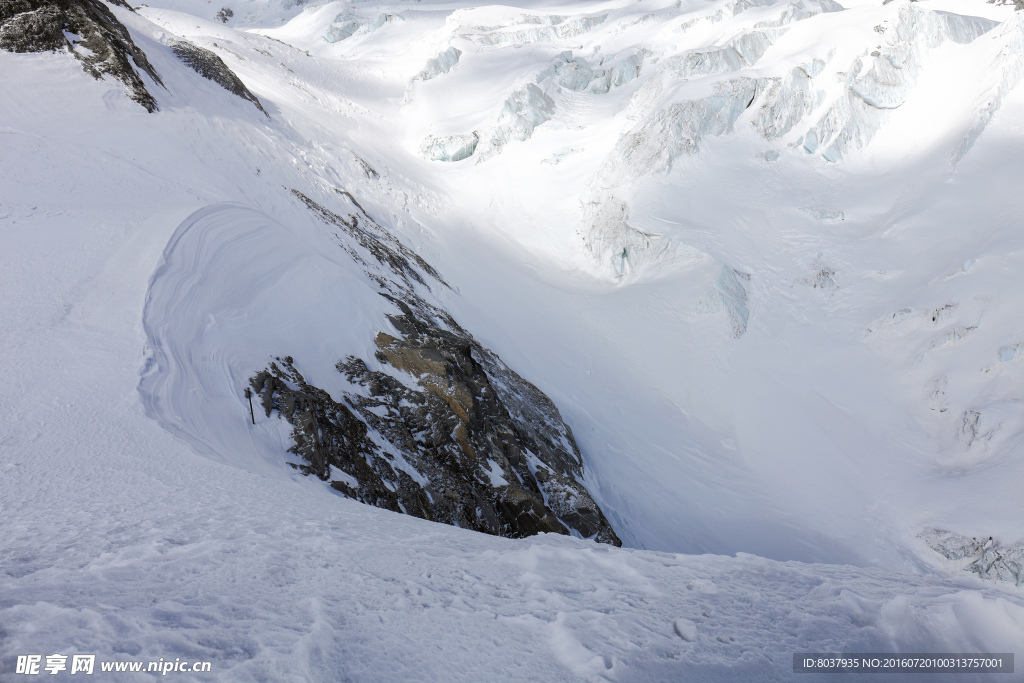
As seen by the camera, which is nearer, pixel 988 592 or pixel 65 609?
pixel 65 609

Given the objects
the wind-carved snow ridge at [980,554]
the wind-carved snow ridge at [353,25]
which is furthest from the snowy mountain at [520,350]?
the wind-carved snow ridge at [353,25]

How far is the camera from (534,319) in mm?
22203

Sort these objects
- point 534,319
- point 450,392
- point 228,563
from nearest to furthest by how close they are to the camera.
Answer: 1. point 228,563
2. point 450,392
3. point 534,319

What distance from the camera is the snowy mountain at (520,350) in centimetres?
389

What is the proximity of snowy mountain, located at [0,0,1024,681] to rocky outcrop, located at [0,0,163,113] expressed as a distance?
0.13m

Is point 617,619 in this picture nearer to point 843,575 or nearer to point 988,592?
point 843,575

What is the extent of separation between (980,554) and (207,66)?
32231 mm

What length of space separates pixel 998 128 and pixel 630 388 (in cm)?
1751

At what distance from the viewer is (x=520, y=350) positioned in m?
19.4

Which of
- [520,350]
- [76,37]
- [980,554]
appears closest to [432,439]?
[520,350]

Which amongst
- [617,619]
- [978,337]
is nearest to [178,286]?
[617,619]
